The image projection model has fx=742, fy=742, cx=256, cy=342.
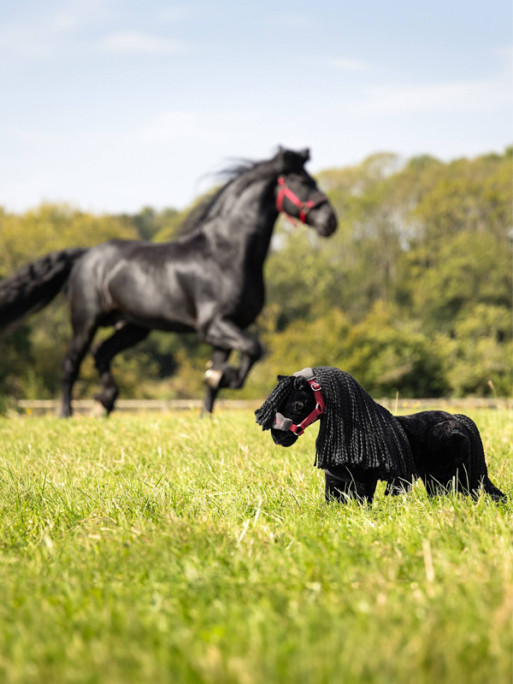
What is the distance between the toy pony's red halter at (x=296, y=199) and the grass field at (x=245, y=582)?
4.80 meters

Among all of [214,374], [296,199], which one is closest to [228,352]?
[214,374]

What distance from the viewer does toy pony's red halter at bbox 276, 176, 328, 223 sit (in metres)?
8.91

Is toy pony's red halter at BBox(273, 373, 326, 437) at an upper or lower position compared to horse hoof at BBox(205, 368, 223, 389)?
upper

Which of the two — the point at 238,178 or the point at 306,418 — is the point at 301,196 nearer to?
the point at 238,178

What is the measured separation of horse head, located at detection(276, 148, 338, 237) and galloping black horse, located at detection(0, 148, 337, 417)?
0.04ft

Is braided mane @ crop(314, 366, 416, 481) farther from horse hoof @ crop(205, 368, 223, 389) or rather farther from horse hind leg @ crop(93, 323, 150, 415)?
horse hind leg @ crop(93, 323, 150, 415)

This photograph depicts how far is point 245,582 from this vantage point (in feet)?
8.36

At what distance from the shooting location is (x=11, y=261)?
4797cm

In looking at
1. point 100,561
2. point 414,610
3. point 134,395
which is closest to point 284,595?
point 414,610

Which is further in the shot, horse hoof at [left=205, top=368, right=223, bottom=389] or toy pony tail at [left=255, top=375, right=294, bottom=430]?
horse hoof at [left=205, top=368, right=223, bottom=389]

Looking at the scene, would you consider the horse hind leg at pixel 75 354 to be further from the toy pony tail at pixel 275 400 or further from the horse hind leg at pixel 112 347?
the toy pony tail at pixel 275 400

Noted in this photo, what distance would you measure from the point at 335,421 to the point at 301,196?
224 inches

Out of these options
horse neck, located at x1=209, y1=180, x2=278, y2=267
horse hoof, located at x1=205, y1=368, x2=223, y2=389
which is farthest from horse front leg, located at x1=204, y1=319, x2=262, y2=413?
horse neck, located at x1=209, y1=180, x2=278, y2=267

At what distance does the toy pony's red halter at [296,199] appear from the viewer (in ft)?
29.2
